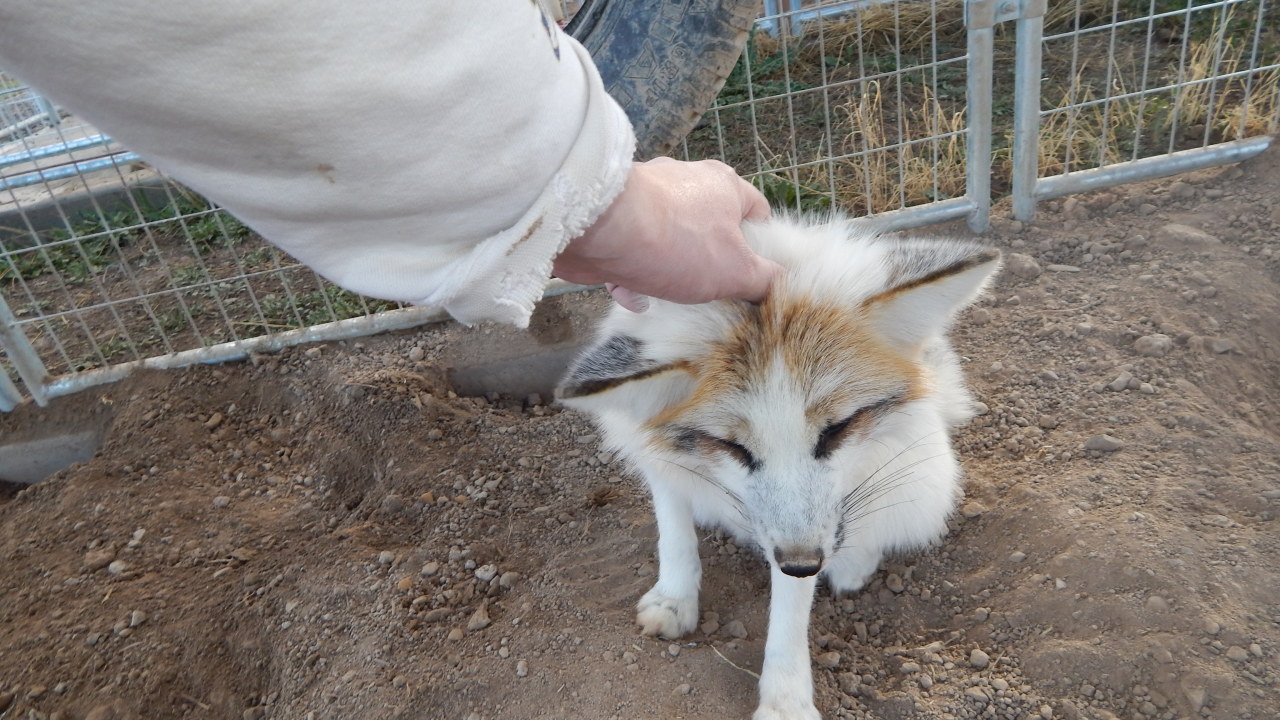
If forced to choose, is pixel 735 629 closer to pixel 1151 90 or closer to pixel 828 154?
pixel 828 154

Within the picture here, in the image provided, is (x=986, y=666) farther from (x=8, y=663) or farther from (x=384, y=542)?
(x=8, y=663)

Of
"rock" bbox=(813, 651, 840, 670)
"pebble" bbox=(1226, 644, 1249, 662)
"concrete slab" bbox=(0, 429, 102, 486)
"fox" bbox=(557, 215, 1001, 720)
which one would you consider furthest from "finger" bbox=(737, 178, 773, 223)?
"concrete slab" bbox=(0, 429, 102, 486)

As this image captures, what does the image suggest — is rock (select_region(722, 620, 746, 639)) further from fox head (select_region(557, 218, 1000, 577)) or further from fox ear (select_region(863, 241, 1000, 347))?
fox ear (select_region(863, 241, 1000, 347))

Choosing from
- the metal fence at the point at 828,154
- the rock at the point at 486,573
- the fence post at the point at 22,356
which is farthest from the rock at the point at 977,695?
the fence post at the point at 22,356

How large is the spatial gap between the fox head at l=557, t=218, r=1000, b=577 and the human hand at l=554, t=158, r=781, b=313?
0.50 feet

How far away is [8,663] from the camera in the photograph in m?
2.12

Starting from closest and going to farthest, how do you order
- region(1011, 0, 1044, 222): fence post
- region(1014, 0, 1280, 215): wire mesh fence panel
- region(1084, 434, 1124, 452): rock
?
region(1084, 434, 1124, 452): rock < region(1011, 0, 1044, 222): fence post < region(1014, 0, 1280, 215): wire mesh fence panel

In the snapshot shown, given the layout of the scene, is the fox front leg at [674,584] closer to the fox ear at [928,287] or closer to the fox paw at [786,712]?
the fox paw at [786,712]

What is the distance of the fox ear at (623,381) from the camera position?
1524 mm

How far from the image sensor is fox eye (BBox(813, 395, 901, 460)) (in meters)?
1.58

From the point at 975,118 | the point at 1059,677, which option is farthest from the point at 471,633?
the point at 975,118

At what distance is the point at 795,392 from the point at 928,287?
13.2 inches

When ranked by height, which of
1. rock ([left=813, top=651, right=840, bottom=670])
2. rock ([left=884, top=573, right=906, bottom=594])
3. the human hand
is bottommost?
rock ([left=884, top=573, right=906, bottom=594])

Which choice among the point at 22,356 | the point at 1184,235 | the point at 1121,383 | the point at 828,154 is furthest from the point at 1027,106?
the point at 22,356
